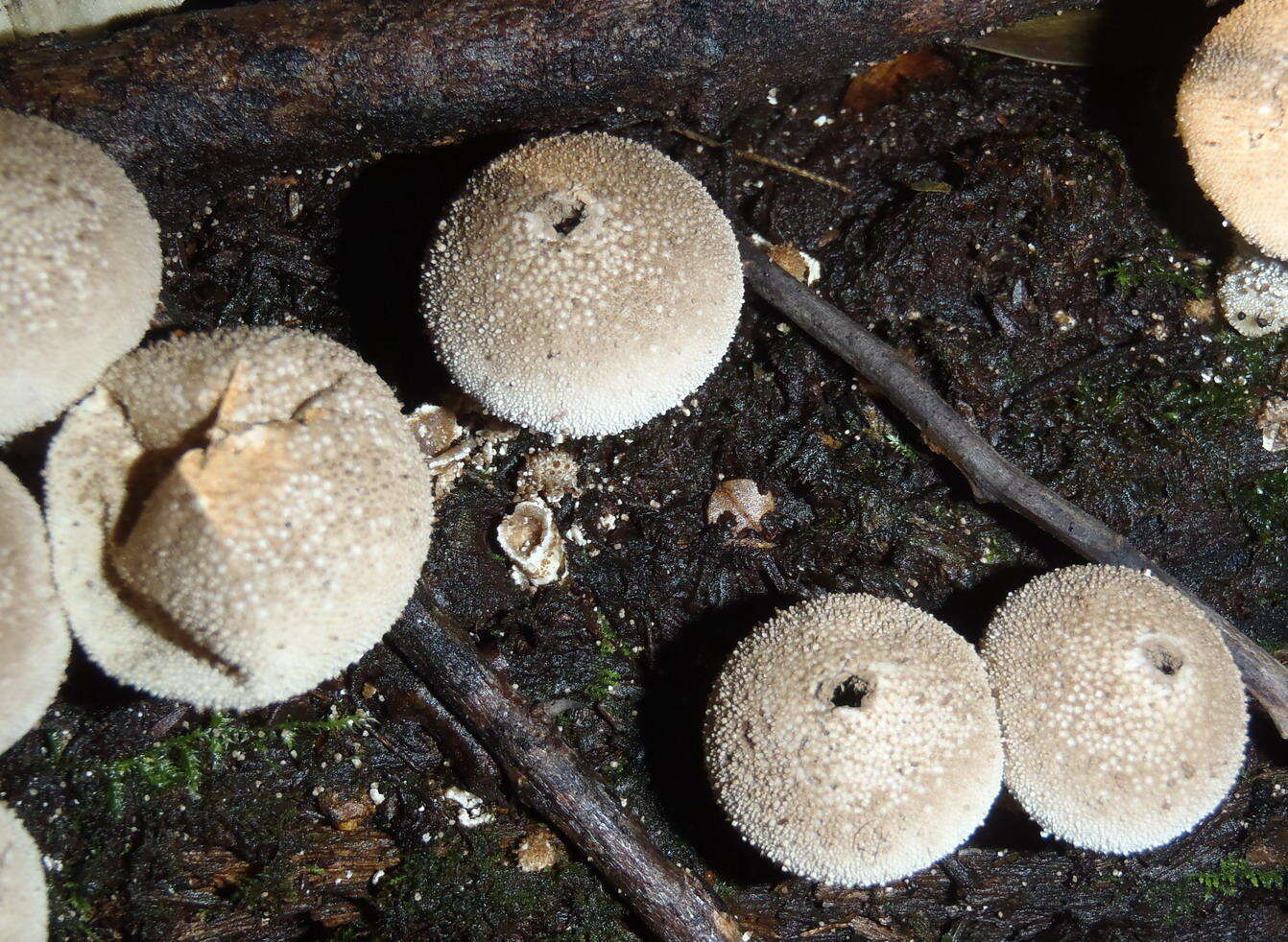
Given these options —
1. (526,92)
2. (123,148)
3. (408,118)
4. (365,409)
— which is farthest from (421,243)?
(365,409)

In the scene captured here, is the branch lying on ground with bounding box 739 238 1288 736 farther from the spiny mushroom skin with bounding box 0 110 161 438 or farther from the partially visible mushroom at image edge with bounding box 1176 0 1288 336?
the spiny mushroom skin with bounding box 0 110 161 438

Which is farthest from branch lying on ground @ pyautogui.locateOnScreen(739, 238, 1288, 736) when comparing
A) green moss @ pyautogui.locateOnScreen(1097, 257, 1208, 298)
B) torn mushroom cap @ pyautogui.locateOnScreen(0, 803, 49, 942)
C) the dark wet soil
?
torn mushroom cap @ pyautogui.locateOnScreen(0, 803, 49, 942)

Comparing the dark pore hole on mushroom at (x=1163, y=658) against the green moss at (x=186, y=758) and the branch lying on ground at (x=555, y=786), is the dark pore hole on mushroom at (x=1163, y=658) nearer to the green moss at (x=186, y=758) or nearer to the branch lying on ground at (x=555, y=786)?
the branch lying on ground at (x=555, y=786)

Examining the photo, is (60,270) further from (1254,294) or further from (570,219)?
(1254,294)

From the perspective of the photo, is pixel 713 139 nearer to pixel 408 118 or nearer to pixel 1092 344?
pixel 408 118

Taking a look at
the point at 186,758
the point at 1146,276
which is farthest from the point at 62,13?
the point at 1146,276

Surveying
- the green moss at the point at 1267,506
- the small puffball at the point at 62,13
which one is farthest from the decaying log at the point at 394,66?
the green moss at the point at 1267,506
